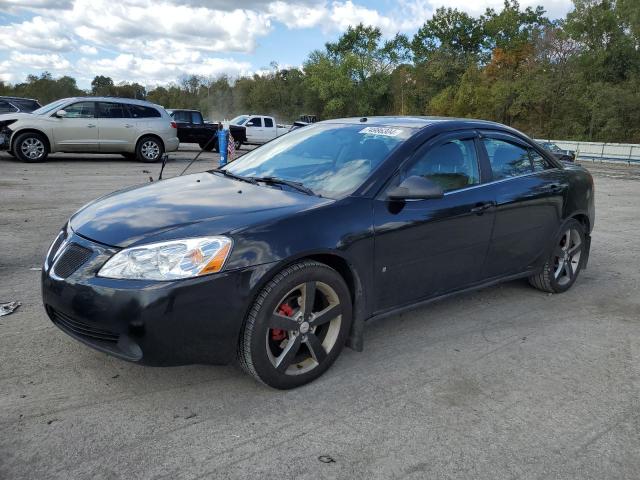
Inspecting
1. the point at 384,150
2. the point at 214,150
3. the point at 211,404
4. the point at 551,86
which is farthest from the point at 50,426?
the point at 551,86

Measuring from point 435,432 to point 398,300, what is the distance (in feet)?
3.37

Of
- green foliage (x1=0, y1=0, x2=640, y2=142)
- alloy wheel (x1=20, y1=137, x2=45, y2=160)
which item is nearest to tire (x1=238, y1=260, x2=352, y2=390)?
alloy wheel (x1=20, y1=137, x2=45, y2=160)

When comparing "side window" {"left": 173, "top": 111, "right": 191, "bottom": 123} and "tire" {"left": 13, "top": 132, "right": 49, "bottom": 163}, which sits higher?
"side window" {"left": 173, "top": 111, "right": 191, "bottom": 123}

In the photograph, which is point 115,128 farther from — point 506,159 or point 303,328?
point 303,328

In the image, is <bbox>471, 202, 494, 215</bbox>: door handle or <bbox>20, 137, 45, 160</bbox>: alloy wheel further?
<bbox>20, 137, 45, 160</bbox>: alloy wheel

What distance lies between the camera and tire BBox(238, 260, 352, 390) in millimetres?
2945

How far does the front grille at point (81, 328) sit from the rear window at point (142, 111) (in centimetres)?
1320

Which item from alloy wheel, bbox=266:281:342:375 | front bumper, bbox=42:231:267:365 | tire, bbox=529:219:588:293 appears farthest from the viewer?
tire, bbox=529:219:588:293

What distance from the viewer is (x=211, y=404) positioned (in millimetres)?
2986

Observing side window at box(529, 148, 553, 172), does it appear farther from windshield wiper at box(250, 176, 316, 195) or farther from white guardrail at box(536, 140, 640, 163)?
white guardrail at box(536, 140, 640, 163)

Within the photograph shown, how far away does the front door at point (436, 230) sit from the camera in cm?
349

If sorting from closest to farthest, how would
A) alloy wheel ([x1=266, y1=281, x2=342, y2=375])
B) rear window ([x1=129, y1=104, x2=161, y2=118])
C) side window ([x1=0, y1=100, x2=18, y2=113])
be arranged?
alloy wheel ([x1=266, y1=281, x2=342, y2=375]) → rear window ([x1=129, y1=104, x2=161, y2=118]) → side window ([x1=0, y1=100, x2=18, y2=113])

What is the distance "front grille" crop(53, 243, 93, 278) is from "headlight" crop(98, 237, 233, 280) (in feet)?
0.63

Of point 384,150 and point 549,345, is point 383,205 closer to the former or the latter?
point 384,150
